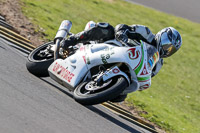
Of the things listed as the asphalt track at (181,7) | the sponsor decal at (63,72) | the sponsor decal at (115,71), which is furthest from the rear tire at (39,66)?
the asphalt track at (181,7)

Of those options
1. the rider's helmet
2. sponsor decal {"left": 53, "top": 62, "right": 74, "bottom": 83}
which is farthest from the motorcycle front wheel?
the rider's helmet

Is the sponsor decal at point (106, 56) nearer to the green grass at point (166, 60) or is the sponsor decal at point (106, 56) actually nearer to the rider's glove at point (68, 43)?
the rider's glove at point (68, 43)

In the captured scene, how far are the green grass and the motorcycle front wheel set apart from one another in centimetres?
278

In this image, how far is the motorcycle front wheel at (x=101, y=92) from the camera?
6.35m

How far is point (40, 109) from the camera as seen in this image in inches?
224

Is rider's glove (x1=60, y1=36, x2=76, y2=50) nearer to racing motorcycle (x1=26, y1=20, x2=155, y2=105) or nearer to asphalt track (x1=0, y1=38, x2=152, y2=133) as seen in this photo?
racing motorcycle (x1=26, y1=20, x2=155, y2=105)

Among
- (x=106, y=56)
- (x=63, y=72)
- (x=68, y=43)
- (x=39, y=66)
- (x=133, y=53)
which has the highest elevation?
(x=133, y=53)

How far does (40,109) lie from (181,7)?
50.1 ft

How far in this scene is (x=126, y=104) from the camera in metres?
9.51

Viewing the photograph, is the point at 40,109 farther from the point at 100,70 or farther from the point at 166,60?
the point at 166,60

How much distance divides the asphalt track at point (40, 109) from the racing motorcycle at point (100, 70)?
0.23 m

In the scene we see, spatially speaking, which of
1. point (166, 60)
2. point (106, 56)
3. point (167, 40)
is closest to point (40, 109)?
point (106, 56)

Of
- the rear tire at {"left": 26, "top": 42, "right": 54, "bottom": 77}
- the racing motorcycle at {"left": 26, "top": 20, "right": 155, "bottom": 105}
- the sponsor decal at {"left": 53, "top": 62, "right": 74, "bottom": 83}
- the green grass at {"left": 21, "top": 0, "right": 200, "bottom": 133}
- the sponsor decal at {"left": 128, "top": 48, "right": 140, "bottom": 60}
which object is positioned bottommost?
the green grass at {"left": 21, "top": 0, "right": 200, "bottom": 133}

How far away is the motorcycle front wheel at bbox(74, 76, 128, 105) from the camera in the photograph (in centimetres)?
635
